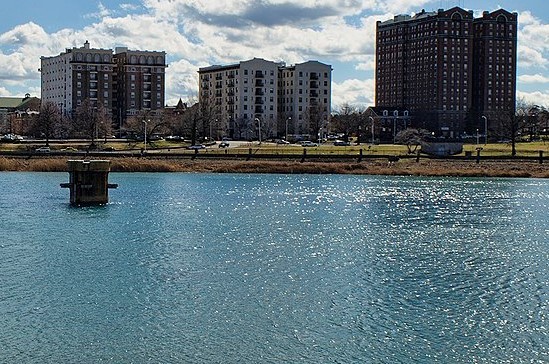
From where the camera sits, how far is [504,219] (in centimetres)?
5497

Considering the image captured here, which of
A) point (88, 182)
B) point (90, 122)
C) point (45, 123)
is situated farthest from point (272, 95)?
point (88, 182)

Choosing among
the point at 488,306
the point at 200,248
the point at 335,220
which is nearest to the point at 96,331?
the point at 488,306

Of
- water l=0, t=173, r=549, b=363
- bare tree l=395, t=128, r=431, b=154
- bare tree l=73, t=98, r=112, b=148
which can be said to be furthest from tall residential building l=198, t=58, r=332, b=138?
water l=0, t=173, r=549, b=363

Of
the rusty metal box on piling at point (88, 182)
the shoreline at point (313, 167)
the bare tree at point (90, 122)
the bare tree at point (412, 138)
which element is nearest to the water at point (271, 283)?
the rusty metal box on piling at point (88, 182)

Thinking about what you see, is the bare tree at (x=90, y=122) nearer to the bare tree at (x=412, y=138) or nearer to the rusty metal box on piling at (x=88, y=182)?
the bare tree at (x=412, y=138)

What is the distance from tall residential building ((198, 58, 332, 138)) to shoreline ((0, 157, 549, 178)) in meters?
79.7

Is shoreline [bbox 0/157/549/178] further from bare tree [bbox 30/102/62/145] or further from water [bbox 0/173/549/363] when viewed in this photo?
bare tree [bbox 30/102/62/145]

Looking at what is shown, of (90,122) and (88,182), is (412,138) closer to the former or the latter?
(90,122)

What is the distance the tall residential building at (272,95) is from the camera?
625 feet

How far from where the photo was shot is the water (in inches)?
934

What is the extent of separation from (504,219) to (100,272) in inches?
1214

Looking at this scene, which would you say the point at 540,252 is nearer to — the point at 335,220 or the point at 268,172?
the point at 335,220

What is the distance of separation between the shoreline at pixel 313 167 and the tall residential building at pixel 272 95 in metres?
79.7

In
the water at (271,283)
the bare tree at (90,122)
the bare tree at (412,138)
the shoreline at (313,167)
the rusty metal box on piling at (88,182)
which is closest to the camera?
the water at (271,283)
